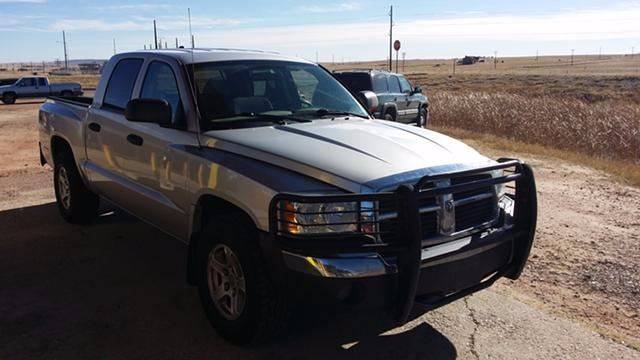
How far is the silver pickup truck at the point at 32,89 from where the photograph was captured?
104ft

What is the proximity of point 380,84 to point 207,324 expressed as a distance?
11456mm

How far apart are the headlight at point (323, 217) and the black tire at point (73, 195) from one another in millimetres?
3806

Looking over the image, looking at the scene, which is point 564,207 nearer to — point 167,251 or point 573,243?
point 573,243

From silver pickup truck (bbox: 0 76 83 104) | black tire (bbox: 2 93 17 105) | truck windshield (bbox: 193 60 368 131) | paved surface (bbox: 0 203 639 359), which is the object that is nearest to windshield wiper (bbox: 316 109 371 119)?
truck windshield (bbox: 193 60 368 131)

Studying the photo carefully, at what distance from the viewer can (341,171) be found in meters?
3.34

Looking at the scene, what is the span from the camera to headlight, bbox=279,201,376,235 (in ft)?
10.4

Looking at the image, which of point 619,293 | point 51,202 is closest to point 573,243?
point 619,293

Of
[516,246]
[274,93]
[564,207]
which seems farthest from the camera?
[564,207]

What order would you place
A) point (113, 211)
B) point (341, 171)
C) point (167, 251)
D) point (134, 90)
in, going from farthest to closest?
point (113, 211), point (167, 251), point (134, 90), point (341, 171)

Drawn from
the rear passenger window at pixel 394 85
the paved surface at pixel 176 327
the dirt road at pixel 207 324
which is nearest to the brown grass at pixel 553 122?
the rear passenger window at pixel 394 85

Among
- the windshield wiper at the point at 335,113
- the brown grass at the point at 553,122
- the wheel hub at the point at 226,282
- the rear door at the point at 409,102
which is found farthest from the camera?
the rear door at the point at 409,102

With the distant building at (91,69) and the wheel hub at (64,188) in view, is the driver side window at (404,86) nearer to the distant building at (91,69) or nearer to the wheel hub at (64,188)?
the wheel hub at (64,188)

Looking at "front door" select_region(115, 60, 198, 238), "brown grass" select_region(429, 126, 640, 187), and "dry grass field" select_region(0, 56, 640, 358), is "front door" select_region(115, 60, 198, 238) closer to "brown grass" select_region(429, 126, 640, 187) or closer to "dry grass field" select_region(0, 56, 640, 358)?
"dry grass field" select_region(0, 56, 640, 358)

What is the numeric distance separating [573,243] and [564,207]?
1.69 meters
